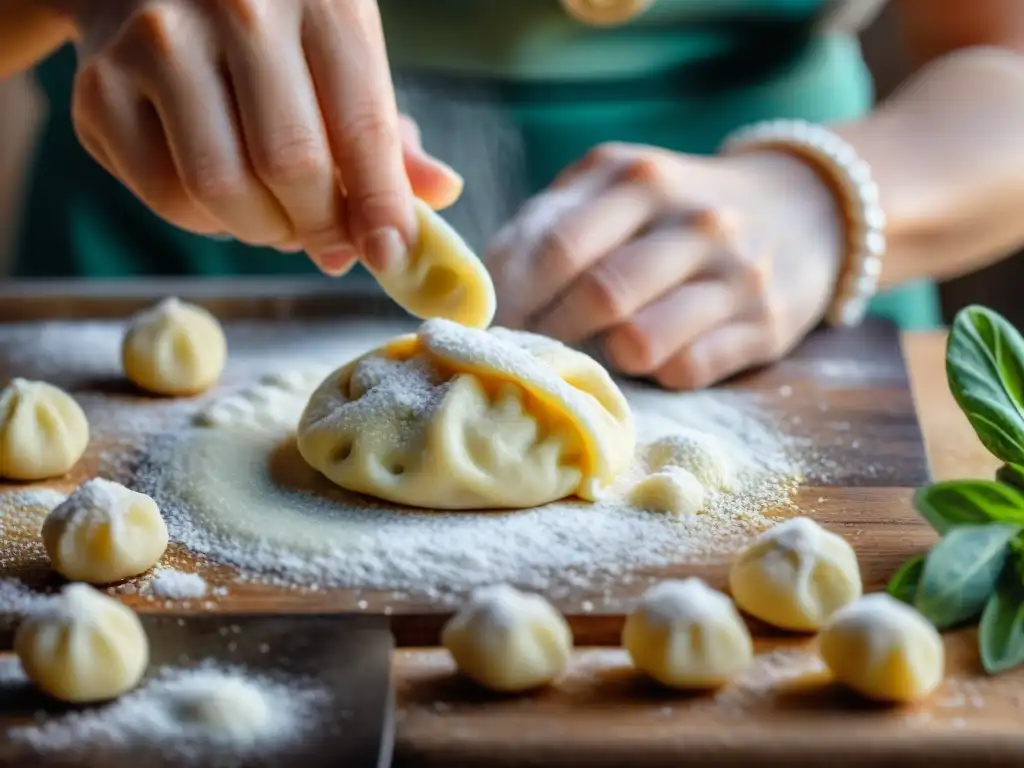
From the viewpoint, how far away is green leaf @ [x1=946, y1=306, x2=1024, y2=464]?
1152 mm

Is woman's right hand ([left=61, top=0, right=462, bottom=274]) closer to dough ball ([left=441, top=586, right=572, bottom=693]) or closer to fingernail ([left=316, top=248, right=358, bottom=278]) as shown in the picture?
fingernail ([left=316, top=248, right=358, bottom=278])

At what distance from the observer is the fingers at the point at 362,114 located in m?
1.24

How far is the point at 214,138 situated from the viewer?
1247 mm

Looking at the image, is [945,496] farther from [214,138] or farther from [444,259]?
[214,138]

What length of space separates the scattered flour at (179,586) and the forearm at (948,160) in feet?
3.88

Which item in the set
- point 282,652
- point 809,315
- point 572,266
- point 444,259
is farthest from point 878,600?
point 809,315

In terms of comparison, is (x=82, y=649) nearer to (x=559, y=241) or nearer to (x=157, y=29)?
(x=157, y=29)

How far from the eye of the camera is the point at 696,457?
131 cm

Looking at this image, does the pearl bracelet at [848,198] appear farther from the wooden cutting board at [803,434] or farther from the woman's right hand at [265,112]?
the woman's right hand at [265,112]

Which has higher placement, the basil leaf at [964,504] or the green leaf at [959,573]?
the basil leaf at [964,504]

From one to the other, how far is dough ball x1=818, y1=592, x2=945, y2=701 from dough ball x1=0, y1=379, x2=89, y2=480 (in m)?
0.87

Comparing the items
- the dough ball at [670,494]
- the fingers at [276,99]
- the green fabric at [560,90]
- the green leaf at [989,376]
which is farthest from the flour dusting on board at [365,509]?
the green fabric at [560,90]

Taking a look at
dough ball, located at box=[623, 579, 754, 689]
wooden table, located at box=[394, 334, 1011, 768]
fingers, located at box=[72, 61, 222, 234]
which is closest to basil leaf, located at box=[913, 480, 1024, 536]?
wooden table, located at box=[394, 334, 1011, 768]

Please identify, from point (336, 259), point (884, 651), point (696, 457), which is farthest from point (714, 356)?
point (884, 651)
